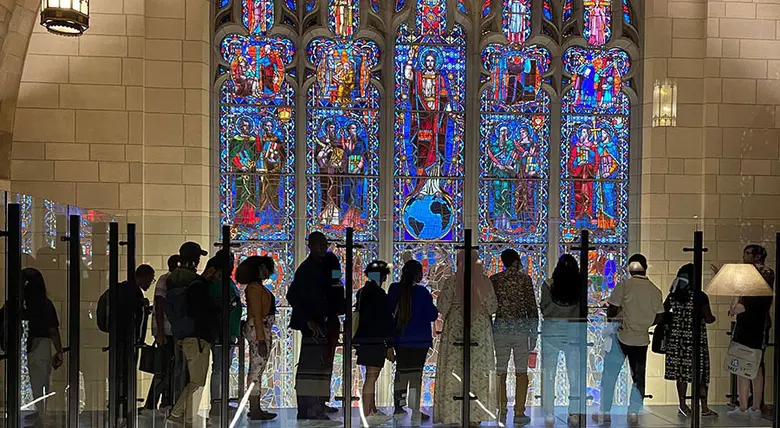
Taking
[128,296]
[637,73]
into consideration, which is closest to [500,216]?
[637,73]

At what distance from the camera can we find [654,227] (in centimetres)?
472

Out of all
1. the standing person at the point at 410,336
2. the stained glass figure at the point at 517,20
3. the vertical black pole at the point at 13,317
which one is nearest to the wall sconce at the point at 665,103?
the stained glass figure at the point at 517,20

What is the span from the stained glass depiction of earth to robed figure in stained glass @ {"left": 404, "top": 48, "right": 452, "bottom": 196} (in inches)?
3.4

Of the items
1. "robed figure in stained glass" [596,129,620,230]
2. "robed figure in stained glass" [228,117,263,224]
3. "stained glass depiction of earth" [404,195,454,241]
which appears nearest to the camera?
"robed figure in stained glass" [228,117,263,224]

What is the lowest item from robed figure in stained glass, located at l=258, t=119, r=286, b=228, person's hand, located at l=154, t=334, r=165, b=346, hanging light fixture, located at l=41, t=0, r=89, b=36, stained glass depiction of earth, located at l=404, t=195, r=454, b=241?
person's hand, located at l=154, t=334, r=165, b=346

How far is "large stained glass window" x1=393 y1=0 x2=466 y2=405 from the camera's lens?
252 inches

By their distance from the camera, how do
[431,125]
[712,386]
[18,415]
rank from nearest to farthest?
[18,415] → [712,386] → [431,125]

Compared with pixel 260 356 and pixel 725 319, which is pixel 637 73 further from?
pixel 260 356

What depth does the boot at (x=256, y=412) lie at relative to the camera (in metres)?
4.32

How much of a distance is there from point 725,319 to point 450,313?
1748mm

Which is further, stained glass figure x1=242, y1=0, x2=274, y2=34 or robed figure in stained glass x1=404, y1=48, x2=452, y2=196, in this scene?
robed figure in stained glass x1=404, y1=48, x2=452, y2=196

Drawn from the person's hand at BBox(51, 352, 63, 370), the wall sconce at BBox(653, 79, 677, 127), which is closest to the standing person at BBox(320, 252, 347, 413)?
the person's hand at BBox(51, 352, 63, 370)

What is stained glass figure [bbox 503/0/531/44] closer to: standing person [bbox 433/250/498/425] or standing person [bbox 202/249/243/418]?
standing person [bbox 433/250/498/425]

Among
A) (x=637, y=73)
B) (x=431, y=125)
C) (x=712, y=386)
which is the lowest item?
(x=712, y=386)
